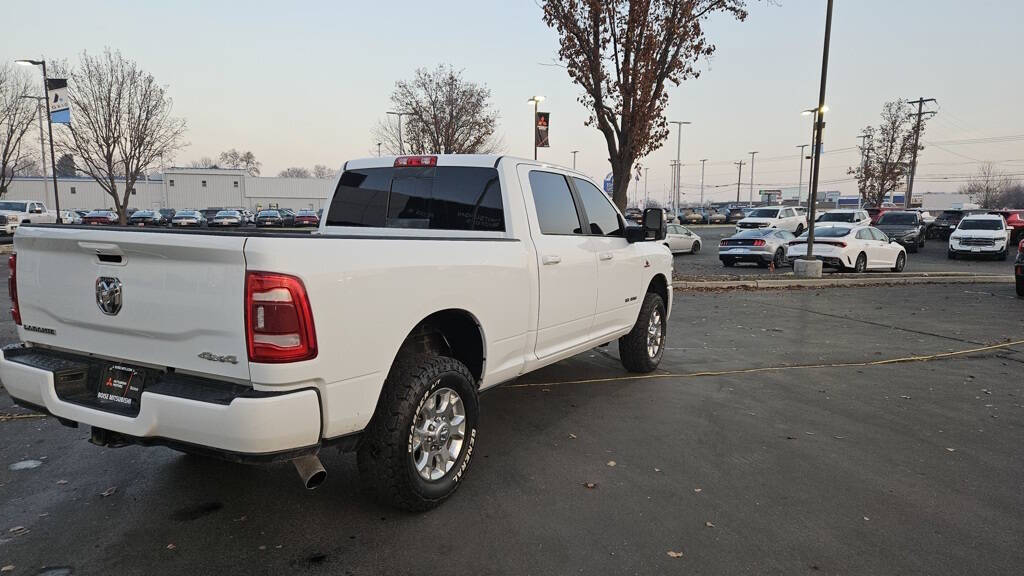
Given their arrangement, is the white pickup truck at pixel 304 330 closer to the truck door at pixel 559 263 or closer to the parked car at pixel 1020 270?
the truck door at pixel 559 263

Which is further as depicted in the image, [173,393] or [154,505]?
[154,505]

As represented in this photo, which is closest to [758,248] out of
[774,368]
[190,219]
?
[774,368]

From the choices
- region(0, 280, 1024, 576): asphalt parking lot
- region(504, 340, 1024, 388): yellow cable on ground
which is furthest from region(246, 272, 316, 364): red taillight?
region(504, 340, 1024, 388): yellow cable on ground

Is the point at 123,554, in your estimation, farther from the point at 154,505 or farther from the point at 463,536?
the point at 463,536

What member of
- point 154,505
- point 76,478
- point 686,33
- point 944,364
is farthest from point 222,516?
point 686,33

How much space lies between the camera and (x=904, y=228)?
90.8ft

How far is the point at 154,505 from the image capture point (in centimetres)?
343

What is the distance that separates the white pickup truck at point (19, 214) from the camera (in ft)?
92.8

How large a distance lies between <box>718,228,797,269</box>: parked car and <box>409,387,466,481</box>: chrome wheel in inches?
686

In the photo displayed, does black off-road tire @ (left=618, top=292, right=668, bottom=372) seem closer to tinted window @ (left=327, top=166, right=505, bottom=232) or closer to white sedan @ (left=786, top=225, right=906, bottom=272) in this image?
tinted window @ (left=327, top=166, right=505, bottom=232)

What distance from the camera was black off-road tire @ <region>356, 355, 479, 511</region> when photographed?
315cm

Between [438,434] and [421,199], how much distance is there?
6.07 ft

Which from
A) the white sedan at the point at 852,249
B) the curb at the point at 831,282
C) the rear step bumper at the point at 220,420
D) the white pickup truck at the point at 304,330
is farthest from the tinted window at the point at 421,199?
the white sedan at the point at 852,249

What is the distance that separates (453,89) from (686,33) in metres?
17.3
